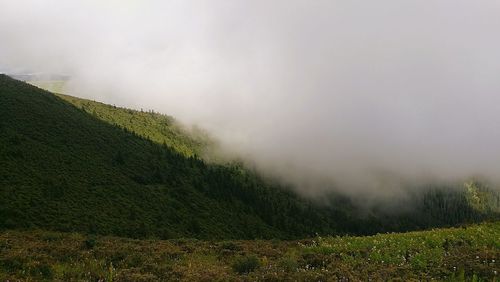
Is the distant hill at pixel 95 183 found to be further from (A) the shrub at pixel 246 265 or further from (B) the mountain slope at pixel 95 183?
(A) the shrub at pixel 246 265

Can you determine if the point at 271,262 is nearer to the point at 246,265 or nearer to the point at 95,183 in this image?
the point at 246,265

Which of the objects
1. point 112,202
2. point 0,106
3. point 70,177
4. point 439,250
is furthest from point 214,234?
point 439,250

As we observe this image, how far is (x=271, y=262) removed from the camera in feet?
47.6

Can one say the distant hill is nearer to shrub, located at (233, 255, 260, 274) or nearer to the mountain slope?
the mountain slope

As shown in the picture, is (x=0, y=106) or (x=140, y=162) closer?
(x=0, y=106)

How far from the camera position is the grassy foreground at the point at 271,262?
37.8ft

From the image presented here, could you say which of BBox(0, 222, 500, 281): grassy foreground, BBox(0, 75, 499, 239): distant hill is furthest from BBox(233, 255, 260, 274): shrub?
BBox(0, 75, 499, 239): distant hill

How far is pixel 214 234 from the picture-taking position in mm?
123750

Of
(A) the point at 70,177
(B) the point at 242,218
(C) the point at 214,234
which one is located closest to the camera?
(A) the point at 70,177

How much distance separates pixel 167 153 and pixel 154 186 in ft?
175

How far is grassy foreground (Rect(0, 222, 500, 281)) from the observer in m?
11.5

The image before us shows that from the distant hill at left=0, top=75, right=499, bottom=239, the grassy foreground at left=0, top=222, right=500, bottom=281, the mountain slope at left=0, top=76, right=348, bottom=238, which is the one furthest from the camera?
the mountain slope at left=0, top=76, right=348, bottom=238

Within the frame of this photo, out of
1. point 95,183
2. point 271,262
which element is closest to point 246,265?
point 271,262

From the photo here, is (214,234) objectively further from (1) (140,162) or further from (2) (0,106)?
(2) (0,106)
